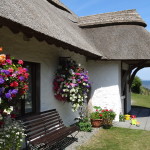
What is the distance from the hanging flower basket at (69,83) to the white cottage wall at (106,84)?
218 centimetres

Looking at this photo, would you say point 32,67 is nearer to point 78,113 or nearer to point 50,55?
point 50,55

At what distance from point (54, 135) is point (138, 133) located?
3.01 metres

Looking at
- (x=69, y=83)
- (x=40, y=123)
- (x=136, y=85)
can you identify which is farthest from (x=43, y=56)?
(x=136, y=85)

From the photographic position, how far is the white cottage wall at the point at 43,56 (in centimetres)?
434

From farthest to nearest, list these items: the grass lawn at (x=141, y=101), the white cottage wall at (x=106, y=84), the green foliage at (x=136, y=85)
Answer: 1. the green foliage at (x=136, y=85)
2. the grass lawn at (x=141, y=101)
3. the white cottage wall at (x=106, y=84)

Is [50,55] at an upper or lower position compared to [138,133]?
upper

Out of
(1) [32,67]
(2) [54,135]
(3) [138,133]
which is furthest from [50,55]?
(3) [138,133]

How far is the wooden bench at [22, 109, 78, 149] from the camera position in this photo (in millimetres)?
4078

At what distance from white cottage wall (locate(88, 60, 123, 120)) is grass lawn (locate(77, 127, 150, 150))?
1629mm

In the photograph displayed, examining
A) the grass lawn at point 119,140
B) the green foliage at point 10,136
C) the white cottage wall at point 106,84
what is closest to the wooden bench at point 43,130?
the green foliage at point 10,136

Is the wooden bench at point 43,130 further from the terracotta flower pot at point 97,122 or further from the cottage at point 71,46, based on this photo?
the terracotta flower pot at point 97,122

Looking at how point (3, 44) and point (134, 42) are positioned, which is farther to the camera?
point (134, 42)

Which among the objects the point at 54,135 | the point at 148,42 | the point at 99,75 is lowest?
the point at 54,135

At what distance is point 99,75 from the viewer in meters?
8.54
